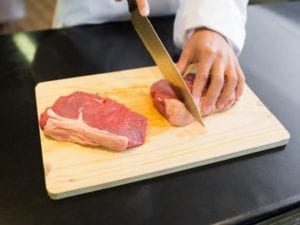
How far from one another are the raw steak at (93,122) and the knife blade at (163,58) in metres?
0.10

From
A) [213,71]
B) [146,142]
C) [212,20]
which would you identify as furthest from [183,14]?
[146,142]

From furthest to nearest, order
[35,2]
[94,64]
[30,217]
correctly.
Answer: [35,2] < [94,64] < [30,217]

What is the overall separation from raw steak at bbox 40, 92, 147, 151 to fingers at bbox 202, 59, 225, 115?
0.13 metres

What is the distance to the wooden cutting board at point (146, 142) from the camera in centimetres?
59

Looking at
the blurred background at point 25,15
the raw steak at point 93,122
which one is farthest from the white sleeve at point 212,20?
the blurred background at point 25,15

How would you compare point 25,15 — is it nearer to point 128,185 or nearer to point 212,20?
point 212,20

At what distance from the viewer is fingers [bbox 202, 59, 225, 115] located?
721mm

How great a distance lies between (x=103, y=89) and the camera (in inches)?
30.1

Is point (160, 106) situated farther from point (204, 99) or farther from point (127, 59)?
point (127, 59)

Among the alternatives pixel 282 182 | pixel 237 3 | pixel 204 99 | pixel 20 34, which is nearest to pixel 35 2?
pixel 20 34

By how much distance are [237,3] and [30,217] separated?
0.69 metres

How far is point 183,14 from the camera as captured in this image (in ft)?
2.84

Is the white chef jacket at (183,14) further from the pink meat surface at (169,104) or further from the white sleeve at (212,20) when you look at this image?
the pink meat surface at (169,104)

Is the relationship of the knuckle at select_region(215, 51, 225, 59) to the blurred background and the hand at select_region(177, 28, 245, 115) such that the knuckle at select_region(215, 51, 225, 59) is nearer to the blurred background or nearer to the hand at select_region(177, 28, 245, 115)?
the hand at select_region(177, 28, 245, 115)
